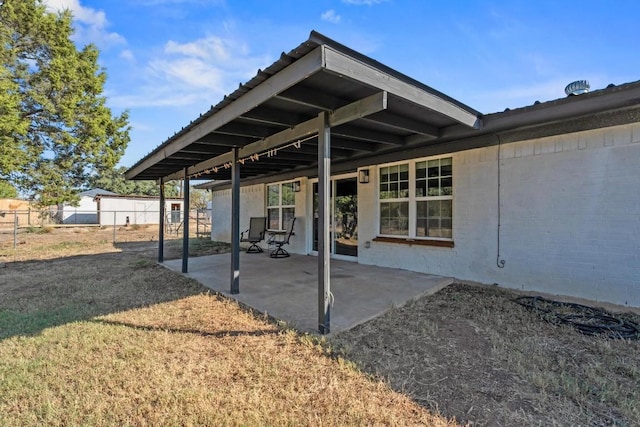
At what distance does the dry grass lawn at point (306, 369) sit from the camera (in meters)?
2.11

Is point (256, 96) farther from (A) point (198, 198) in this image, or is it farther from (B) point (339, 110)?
(A) point (198, 198)

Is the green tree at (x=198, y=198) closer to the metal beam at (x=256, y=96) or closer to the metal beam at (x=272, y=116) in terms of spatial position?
the metal beam at (x=256, y=96)

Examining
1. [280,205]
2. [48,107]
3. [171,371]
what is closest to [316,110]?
[171,371]

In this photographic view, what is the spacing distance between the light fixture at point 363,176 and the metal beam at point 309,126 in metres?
2.81

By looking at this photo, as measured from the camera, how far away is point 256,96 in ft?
10.8

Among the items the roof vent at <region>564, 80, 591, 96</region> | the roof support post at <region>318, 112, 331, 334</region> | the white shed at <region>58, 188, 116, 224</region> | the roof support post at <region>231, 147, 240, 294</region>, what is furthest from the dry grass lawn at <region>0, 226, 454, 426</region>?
the white shed at <region>58, 188, 116, 224</region>

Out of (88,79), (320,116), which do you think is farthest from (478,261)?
(88,79)

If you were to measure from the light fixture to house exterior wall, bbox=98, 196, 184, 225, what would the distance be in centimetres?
2252

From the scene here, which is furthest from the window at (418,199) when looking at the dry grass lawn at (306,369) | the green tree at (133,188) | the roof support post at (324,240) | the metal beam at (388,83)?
the green tree at (133,188)

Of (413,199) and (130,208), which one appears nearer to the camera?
(413,199)

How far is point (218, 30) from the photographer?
7.79 metres

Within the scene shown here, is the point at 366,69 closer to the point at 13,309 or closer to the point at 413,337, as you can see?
the point at 413,337

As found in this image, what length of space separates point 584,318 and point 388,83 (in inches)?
135

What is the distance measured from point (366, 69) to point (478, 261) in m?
3.83
